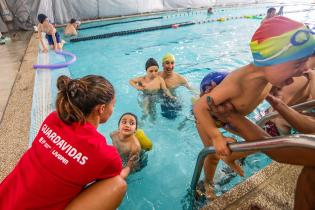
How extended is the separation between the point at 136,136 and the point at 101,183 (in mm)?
1483

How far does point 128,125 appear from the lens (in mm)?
2982

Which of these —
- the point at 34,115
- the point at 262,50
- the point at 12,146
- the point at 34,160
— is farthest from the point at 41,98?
the point at 262,50

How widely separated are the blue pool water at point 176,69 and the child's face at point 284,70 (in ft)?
5.16

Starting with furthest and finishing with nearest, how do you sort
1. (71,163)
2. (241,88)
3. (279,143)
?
(241,88), (71,163), (279,143)

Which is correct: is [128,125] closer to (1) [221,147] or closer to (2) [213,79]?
(2) [213,79]

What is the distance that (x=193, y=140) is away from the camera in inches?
165

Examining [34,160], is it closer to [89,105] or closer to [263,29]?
[89,105]

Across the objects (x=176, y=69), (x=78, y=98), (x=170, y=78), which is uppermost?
(x=78, y=98)

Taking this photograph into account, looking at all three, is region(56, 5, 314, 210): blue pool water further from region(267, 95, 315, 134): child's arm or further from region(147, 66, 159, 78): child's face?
region(267, 95, 315, 134): child's arm

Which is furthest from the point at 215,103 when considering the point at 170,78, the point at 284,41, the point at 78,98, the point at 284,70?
the point at 170,78

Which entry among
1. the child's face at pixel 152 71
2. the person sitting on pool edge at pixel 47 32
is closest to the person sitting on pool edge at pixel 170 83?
the child's face at pixel 152 71

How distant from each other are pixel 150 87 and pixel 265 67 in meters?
3.10

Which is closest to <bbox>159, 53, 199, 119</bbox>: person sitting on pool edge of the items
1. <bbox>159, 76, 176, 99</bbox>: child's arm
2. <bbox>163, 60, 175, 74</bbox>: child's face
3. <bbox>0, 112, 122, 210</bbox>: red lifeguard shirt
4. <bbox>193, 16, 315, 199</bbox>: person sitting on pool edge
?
<bbox>163, 60, 175, 74</bbox>: child's face

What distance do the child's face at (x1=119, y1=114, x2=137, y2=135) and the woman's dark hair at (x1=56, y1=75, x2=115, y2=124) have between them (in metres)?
1.24
